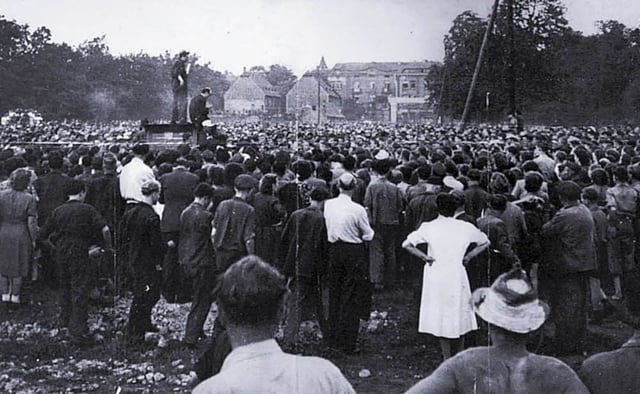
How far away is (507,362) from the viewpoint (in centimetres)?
285

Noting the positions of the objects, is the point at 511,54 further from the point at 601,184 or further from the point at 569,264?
the point at 569,264

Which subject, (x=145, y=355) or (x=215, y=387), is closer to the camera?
(x=215, y=387)

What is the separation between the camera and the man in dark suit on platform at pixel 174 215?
809cm

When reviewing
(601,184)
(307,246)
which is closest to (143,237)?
(307,246)

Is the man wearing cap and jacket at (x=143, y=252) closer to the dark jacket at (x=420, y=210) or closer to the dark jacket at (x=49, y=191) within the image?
the dark jacket at (x=49, y=191)

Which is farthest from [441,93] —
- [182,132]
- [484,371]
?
[484,371]

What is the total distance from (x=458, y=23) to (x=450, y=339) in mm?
19841

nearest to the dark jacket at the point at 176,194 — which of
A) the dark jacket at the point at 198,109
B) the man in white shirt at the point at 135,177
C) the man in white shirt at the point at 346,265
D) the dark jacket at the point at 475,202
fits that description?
the man in white shirt at the point at 135,177

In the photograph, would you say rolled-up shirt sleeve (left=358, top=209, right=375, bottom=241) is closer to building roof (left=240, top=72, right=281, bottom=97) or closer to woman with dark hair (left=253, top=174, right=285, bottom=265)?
woman with dark hair (left=253, top=174, right=285, bottom=265)

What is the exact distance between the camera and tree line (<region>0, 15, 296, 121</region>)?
15.8 metres

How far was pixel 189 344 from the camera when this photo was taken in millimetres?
7281

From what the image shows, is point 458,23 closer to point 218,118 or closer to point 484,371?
point 218,118

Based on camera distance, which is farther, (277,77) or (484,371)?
(277,77)

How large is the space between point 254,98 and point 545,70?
Result: 57.5 ft
